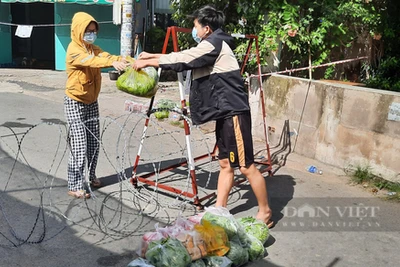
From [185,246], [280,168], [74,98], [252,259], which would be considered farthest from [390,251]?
[74,98]

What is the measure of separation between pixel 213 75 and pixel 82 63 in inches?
53.4

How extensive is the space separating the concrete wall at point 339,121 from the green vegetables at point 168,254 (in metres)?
3.47

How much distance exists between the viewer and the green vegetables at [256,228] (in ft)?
13.0

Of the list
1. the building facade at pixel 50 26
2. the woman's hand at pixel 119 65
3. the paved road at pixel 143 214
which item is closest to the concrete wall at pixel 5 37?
the building facade at pixel 50 26

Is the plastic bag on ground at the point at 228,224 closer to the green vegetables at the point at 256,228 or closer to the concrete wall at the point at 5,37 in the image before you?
the green vegetables at the point at 256,228

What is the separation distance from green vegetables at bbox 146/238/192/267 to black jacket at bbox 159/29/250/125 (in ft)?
4.18

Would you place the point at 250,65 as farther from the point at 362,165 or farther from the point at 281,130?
the point at 362,165

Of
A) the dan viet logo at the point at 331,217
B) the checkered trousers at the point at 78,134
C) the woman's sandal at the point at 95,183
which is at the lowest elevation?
the dan viet logo at the point at 331,217

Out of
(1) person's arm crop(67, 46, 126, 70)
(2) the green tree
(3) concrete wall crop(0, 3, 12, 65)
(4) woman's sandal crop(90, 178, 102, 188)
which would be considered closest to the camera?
(1) person's arm crop(67, 46, 126, 70)

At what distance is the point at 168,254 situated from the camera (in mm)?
3373

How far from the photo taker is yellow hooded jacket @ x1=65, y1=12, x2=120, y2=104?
456 centimetres

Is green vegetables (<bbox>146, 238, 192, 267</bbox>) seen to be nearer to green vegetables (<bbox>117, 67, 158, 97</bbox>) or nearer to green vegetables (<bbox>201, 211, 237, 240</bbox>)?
green vegetables (<bbox>201, 211, 237, 240</bbox>)

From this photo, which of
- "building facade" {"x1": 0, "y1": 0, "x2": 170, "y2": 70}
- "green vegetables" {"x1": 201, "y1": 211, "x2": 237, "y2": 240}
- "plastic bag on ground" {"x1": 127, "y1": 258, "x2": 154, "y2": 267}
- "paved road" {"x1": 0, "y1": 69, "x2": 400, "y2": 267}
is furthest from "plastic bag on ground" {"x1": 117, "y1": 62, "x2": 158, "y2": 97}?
"building facade" {"x1": 0, "y1": 0, "x2": 170, "y2": 70}

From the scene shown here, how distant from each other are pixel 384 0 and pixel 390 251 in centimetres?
611
